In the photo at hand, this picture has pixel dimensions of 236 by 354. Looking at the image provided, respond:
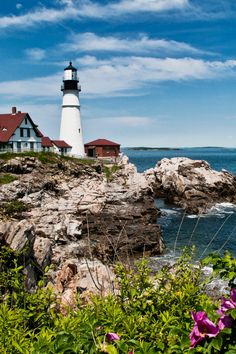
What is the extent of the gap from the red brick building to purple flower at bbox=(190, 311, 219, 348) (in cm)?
7556

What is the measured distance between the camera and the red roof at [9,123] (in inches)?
2200

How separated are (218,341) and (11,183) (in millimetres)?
33365

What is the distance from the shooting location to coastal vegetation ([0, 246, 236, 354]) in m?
3.45

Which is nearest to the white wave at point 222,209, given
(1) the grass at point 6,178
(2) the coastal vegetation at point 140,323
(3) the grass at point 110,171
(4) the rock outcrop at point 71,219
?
(4) the rock outcrop at point 71,219

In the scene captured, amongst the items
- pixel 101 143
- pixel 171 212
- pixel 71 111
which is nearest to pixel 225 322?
pixel 171 212

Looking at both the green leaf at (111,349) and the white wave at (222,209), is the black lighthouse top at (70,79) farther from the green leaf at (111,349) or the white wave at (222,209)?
the green leaf at (111,349)

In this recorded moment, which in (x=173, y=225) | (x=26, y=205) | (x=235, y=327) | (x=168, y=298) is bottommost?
(x=173, y=225)

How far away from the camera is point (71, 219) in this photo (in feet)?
89.4

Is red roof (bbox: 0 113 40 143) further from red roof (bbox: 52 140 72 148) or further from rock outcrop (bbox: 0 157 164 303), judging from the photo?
rock outcrop (bbox: 0 157 164 303)

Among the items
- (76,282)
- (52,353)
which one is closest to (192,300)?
(52,353)

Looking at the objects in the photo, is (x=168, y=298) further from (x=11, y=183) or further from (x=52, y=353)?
(x=11, y=183)

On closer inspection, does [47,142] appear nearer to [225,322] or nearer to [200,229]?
[200,229]

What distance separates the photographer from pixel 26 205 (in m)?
30.6

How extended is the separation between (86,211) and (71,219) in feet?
9.48
